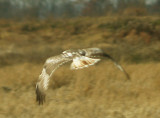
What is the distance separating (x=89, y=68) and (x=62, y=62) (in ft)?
11.9

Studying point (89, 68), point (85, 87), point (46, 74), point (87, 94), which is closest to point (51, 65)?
point (46, 74)

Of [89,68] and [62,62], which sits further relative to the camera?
[89,68]

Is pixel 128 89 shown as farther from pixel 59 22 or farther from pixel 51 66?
pixel 59 22

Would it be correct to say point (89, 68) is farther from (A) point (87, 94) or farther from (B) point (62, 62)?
(B) point (62, 62)

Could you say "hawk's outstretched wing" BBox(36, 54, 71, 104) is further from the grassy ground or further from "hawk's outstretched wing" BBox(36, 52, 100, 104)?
the grassy ground

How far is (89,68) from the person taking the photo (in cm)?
827

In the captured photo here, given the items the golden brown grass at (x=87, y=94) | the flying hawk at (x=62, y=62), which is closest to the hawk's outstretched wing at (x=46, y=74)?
the flying hawk at (x=62, y=62)

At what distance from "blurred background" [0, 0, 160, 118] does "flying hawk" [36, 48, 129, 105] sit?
22.2 inches

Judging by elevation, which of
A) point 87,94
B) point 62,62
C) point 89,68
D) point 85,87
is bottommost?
point 62,62

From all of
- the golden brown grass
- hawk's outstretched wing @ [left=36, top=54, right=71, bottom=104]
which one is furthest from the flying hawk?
the golden brown grass

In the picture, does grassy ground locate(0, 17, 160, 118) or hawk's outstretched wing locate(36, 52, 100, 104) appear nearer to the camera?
hawk's outstretched wing locate(36, 52, 100, 104)

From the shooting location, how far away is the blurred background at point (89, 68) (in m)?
5.45

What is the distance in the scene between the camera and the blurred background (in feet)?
17.9

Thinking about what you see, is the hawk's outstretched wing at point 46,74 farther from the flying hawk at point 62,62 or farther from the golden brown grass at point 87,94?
the golden brown grass at point 87,94
